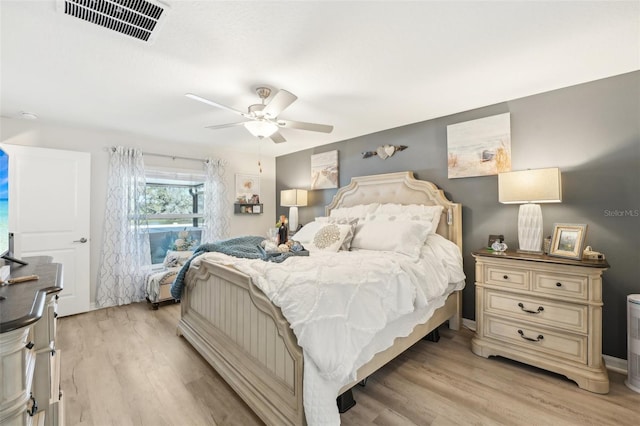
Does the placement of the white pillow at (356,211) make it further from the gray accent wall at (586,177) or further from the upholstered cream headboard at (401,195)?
the gray accent wall at (586,177)

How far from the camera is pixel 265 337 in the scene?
1.78 m

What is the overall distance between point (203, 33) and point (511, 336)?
3313mm

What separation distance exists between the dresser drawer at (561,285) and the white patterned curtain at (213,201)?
14.2 ft

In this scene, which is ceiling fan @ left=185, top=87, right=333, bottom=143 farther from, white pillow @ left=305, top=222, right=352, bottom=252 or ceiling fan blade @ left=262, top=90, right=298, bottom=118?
white pillow @ left=305, top=222, right=352, bottom=252

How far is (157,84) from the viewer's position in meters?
2.49

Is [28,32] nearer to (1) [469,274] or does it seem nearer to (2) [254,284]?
(2) [254,284]

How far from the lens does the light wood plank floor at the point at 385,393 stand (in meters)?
1.76

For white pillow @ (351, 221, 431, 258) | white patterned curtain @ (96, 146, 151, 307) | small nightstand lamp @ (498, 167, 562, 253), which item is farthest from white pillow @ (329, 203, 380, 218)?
white patterned curtain @ (96, 146, 151, 307)

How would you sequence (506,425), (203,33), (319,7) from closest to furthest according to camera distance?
(319,7) < (506,425) < (203,33)

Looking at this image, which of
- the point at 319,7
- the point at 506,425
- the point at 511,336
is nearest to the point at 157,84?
the point at 319,7

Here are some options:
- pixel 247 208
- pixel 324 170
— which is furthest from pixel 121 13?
pixel 247 208

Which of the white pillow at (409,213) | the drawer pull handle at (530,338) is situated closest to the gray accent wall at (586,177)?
the white pillow at (409,213)

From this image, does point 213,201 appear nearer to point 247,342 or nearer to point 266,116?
point 266,116

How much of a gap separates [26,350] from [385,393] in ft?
6.55
